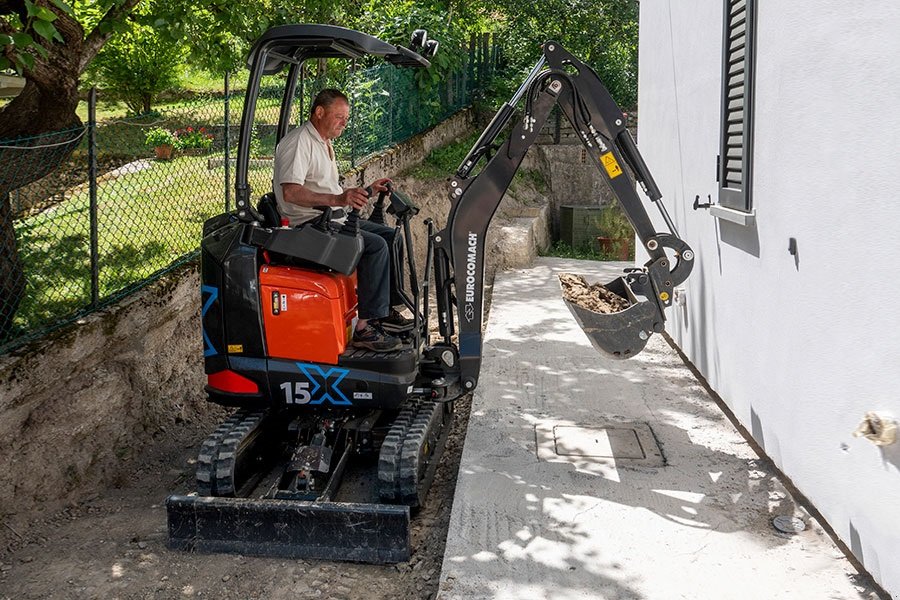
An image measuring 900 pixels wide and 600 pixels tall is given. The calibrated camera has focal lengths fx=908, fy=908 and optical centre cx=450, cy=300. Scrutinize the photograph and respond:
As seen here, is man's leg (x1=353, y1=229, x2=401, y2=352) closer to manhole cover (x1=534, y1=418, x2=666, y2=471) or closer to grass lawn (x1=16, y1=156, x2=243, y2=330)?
manhole cover (x1=534, y1=418, x2=666, y2=471)

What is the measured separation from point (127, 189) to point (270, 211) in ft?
13.4

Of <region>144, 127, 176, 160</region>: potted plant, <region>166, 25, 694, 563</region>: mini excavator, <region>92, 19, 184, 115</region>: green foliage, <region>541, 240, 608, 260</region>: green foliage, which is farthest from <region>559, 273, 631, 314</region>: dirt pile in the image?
<region>92, 19, 184, 115</region>: green foliage

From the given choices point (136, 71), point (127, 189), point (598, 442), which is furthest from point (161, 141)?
point (598, 442)

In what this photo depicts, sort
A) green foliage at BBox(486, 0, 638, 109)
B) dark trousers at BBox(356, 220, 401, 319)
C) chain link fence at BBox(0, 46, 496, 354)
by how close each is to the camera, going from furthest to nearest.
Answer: green foliage at BBox(486, 0, 638, 109) → chain link fence at BBox(0, 46, 496, 354) → dark trousers at BBox(356, 220, 401, 319)

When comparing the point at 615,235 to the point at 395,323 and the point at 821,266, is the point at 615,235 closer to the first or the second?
the point at 395,323

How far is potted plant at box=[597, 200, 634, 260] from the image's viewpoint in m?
14.0

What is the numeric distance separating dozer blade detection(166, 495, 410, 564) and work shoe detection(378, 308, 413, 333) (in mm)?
1287

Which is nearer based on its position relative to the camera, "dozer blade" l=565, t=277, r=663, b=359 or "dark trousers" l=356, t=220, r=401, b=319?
"dark trousers" l=356, t=220, r=401, b=319

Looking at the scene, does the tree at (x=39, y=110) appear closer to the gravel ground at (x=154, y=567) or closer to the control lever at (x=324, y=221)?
the gravel ground at (x=154, y=567)

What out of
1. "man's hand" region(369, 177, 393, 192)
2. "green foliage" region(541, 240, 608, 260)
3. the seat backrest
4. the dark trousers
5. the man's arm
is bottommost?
"green foliage" region(541, 240, 608, 260)

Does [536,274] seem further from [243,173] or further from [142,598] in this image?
[142,598]

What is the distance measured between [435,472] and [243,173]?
2173 millimetres

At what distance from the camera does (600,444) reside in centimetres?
581

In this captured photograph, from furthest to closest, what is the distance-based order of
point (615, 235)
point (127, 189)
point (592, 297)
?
point (615, 235)
point (127, 189)
point (592, 297)
